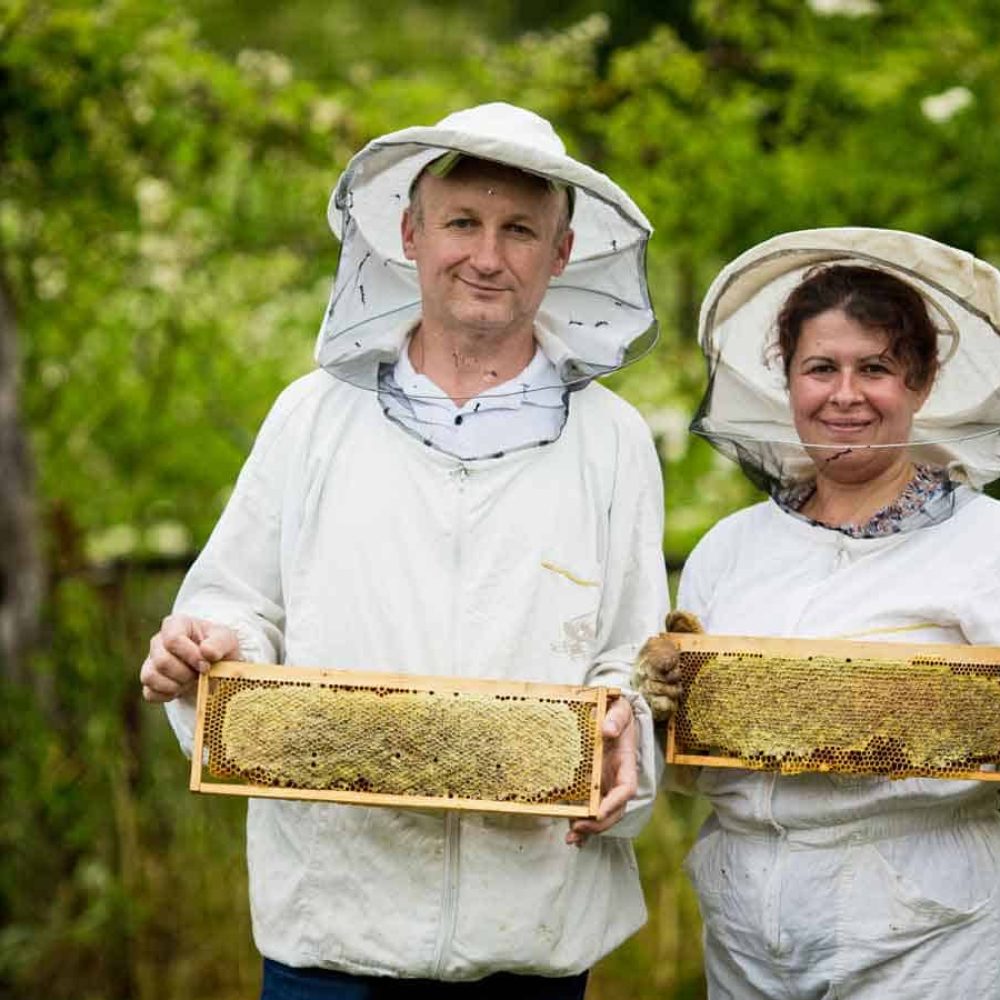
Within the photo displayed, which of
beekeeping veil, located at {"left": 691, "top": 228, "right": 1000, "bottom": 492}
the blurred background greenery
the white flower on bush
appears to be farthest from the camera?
the blurred background greenery

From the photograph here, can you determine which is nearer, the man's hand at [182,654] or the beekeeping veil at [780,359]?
the man's hand at [182,654]

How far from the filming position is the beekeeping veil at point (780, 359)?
3006 mm

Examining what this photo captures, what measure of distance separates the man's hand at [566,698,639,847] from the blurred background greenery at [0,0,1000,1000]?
2.56 m

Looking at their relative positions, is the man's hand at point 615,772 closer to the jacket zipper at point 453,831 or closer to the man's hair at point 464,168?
the jacket zipper at point 453,831

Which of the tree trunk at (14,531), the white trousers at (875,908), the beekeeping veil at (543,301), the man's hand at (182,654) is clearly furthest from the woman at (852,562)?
the tree trunk at (14,531)

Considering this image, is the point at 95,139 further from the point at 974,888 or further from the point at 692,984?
the point at 974,888

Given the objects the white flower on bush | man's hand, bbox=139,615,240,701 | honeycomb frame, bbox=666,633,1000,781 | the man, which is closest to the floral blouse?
honeycomb frame, bbox=666,633,1000,781

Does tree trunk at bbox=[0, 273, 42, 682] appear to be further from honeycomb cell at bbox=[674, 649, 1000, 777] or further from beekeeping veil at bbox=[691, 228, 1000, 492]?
honeycomb cell at bbox=[674, 649, 1000, 777]

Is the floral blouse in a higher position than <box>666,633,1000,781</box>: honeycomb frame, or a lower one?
higher

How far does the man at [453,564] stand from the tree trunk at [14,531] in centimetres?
272

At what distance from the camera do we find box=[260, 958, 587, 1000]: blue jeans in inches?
110

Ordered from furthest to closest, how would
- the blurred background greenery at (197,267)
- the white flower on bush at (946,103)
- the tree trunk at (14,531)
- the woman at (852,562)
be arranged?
the tree trunk at (14,531) < the blurred background greenery at (197,267) < the white flower on bush at (946,103) < the woman at (852,562)

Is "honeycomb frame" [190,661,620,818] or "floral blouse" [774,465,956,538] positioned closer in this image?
"honeycomb frame" [190,661,620,818]

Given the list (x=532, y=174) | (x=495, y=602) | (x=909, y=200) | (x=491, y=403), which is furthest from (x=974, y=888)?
(x=909, y=200)
